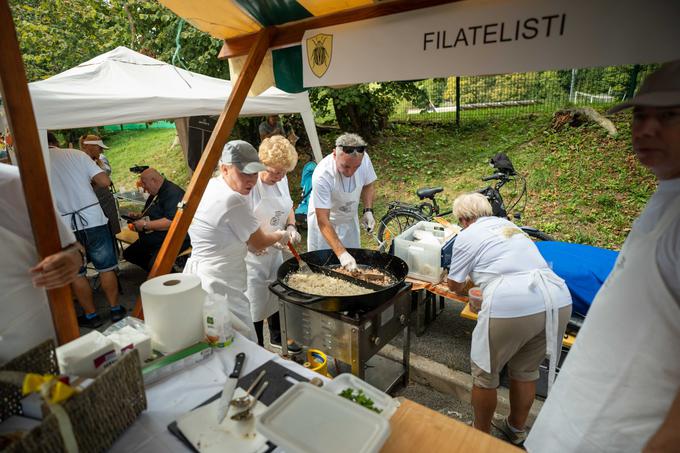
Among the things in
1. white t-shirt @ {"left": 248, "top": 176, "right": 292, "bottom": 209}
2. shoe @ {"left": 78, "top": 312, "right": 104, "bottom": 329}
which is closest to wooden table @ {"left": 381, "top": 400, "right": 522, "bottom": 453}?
white t-shirt @ {"left": 248, "top": 176, "right": 292, "bottom": 209}

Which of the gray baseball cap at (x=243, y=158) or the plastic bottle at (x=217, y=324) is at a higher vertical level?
the gray baseball cap at (x=243, y=158)

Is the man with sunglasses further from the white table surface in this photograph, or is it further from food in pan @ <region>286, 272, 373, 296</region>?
the white table surface

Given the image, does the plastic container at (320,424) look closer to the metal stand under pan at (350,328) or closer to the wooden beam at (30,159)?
the wooden beam at (30,159)

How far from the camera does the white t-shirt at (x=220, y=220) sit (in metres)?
2.52

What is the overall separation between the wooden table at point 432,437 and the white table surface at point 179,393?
38 cm

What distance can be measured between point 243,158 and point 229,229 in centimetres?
51

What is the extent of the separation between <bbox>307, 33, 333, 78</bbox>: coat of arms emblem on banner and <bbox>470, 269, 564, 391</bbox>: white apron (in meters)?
1.70

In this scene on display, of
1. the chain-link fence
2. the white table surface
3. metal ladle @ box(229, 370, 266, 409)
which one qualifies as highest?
the chain-link fence

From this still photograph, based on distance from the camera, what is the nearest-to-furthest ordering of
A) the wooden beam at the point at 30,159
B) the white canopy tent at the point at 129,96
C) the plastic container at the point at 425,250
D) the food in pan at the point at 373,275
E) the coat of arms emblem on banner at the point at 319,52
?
1. the wooden beam at the point at 30,159
2. the coat of arms emblem on banner at the point at 319,52
3. the food in pan at the point at 373,275
4. the plastic container at the point at 425,250
5. the white canopy tent at the point at 129,96

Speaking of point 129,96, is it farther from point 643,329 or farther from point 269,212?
point 643,329

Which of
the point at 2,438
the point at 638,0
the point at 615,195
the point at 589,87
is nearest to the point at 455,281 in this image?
the point at 638,0

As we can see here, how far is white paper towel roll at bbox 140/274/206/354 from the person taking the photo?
1.61m

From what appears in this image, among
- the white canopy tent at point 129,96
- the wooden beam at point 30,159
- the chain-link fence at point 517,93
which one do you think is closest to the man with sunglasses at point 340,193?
the wooden beam at point 30,159

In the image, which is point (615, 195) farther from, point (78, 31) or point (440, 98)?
point (78, 31)
